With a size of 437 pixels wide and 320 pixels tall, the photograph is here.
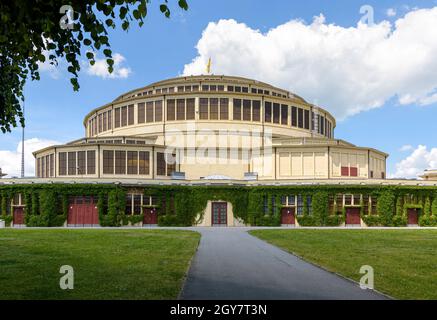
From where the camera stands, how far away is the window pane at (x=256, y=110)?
57812mm

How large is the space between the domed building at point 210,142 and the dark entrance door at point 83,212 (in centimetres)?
467

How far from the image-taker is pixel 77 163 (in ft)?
166

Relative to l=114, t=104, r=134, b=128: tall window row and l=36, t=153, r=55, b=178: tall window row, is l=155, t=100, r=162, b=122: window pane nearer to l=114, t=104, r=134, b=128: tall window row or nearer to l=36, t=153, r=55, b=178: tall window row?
l=114, t=104, r=134, b=128: tall window row

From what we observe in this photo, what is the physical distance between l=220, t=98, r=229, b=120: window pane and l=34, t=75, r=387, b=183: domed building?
5.8 inches

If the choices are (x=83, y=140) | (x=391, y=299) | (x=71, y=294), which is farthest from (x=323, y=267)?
(x=83, y=140)

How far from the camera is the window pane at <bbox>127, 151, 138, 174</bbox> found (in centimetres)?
4991

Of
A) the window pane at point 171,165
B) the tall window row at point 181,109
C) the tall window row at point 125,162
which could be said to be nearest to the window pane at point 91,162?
the tall window row at point 125,162

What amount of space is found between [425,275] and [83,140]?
52241 mm

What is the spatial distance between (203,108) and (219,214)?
1825 centimetres

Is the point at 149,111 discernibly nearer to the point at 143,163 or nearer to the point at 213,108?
the point at 213,108

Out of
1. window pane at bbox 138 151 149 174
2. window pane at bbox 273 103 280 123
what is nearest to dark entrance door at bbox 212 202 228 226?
window pane at bbox 138 151 149 174

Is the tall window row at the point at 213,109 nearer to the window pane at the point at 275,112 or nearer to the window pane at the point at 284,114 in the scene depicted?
the window pane at the point at 275,112

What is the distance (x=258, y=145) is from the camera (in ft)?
182
